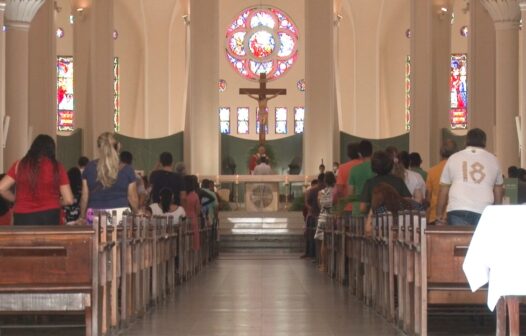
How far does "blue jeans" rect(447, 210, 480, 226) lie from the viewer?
33.5 ft

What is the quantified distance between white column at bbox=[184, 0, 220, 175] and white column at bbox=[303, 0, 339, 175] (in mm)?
2392

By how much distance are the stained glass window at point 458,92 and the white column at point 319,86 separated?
902 cm

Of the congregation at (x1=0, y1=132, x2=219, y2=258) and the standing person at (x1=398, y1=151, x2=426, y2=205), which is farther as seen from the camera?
the standing person at (x1=398, y1=151, x2=426, y2=205)

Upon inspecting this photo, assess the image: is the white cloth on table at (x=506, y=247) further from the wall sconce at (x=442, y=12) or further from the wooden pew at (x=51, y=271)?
the wall sconce at (x=442, y=12)

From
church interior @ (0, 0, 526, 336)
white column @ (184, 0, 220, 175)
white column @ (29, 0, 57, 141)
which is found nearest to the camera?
church interior @ (0, 0, 526, 336)

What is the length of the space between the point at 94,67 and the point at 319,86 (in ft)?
18.9

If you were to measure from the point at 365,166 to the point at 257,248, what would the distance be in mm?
13311

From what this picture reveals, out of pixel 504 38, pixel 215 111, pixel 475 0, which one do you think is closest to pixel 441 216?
pixel 504 38

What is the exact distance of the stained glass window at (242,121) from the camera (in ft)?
135

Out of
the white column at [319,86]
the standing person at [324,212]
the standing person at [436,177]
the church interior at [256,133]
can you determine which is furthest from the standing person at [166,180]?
the white column at [319,86]

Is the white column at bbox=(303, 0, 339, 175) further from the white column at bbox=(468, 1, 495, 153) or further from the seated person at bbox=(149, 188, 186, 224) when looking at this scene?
the seated person at bbox=(149, 188, 186, 224)

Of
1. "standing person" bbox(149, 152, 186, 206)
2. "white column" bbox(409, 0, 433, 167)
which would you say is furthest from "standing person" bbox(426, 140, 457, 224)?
"white column" bbox(409, 0, 433, 167)

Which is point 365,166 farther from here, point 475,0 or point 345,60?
point 345,60

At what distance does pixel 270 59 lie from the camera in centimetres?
4125
